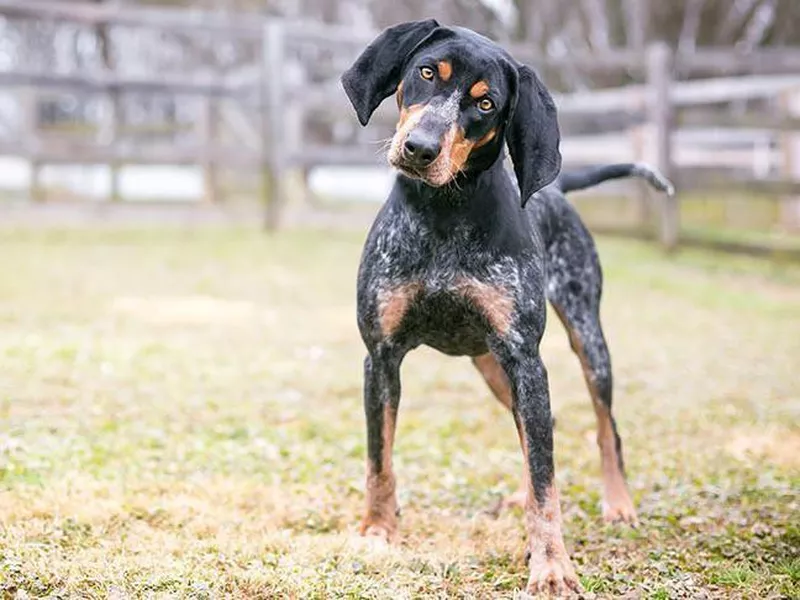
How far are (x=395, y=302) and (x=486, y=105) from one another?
2.13 feet

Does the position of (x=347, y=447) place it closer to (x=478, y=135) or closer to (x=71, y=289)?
(x=478, y=135)

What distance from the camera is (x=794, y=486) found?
15.3ft

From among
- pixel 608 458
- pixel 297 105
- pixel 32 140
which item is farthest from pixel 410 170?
pixel 297 105

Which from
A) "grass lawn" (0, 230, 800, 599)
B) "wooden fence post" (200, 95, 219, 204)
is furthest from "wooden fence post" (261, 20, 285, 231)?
"grass lawn" (0, 230, 800, 599)

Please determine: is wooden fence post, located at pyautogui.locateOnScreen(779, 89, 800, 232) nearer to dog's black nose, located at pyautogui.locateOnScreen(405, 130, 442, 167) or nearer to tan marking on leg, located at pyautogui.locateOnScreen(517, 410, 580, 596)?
tan marking on leg, located at pyautogui.locateOnScreen(517, 410, 580, 596)

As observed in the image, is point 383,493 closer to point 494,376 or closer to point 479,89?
point 494,376

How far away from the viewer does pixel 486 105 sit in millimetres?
3451

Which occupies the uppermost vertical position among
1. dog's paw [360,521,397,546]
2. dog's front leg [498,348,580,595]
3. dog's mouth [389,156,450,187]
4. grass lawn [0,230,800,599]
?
dog's mouth [389,156,450,187]

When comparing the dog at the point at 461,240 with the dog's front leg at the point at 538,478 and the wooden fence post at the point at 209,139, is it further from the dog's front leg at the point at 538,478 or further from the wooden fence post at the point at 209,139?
the wooden fence post at the point at 209,139

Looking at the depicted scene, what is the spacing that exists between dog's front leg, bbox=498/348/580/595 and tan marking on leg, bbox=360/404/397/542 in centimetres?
44

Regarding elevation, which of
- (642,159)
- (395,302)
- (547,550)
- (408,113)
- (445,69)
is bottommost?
(547,550)

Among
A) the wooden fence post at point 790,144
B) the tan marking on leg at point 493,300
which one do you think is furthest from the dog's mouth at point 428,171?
the wooden fence post at point 790,144

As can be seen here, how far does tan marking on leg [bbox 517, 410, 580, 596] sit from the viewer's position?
3.41m

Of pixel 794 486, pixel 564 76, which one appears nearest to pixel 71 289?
pixel 794 486
